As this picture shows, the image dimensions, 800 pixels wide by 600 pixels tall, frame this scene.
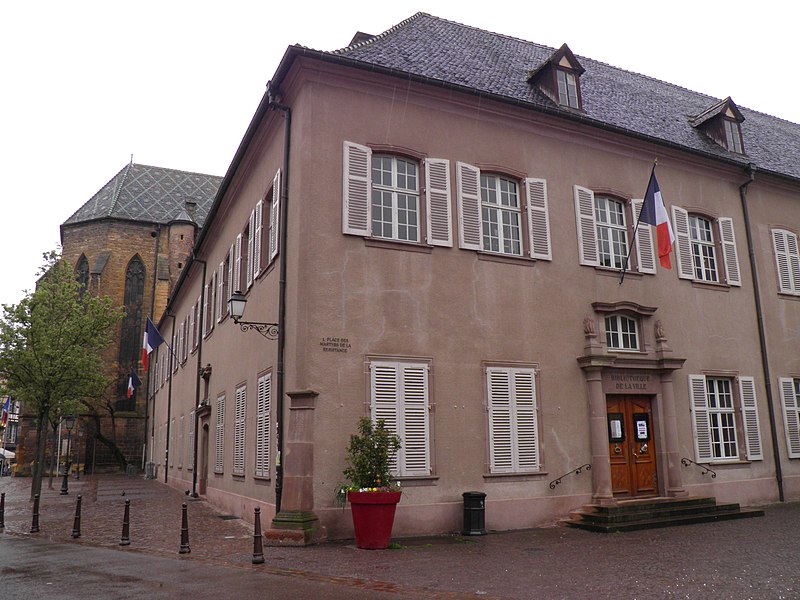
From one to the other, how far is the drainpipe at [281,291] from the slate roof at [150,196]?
35599 mm

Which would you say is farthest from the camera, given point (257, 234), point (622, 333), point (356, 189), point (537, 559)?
point (257, 234)

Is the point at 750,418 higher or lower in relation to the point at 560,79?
lower

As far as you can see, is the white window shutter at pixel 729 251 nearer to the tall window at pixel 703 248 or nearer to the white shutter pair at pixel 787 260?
the tall window at pixel 703 248

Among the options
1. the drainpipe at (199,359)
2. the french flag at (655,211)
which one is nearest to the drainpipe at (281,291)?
the french flag at (655,211)

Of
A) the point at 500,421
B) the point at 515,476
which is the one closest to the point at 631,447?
the point at 515,476

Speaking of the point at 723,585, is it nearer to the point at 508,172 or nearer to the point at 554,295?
the point at 554,295

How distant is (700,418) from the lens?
1507cm

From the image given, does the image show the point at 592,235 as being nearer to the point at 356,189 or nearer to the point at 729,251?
the point at 729,251

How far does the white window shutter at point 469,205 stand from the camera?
1322 centimetres

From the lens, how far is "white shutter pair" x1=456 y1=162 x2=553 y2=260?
13273 millimetres

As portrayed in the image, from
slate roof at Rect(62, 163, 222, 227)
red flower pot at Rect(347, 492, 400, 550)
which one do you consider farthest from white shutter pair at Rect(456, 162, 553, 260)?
slate roof at Rect(62, 163, 222, 227)

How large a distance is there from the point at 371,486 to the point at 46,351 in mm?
14058

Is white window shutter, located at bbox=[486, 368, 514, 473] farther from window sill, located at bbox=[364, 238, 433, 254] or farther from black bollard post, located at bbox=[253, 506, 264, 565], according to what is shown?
black bollard post, located at bbox=[253, 506, 264, 565]

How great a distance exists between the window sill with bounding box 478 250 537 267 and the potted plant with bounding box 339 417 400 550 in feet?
13.7
